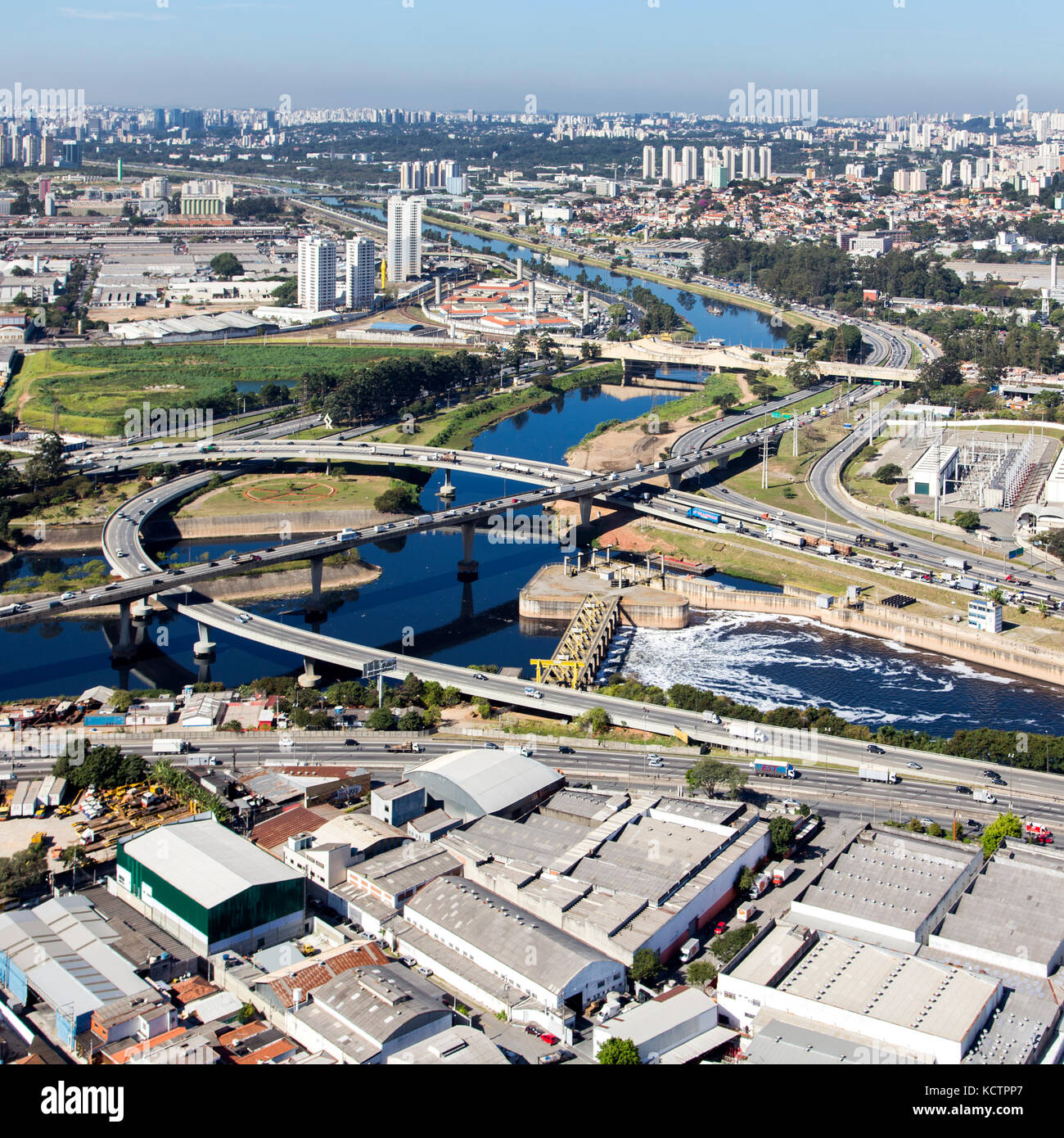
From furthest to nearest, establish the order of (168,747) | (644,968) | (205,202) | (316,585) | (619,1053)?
1. (205,202)
2. (316,585)
3. (168,747)
4. (644,968)
5. (619,1053)

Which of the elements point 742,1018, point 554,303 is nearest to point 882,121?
point 554,303

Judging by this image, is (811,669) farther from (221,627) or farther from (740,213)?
(740,213)

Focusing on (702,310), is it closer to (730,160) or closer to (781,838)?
(730,160)

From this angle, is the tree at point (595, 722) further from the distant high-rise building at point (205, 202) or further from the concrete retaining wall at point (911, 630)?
the distant high-rise building at point (205, 202)

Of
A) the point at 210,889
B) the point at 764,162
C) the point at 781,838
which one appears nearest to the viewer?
the point at 210,889

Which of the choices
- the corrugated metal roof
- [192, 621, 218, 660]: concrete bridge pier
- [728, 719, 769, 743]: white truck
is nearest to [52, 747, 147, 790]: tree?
the corrugated metal roof

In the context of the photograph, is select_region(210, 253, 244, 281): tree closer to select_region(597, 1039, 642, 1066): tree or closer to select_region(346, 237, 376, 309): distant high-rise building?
select_region(346, 237, 376, 309): distant high-rise building

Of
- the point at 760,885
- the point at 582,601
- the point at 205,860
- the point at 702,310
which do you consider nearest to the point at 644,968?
the point at 760,885
